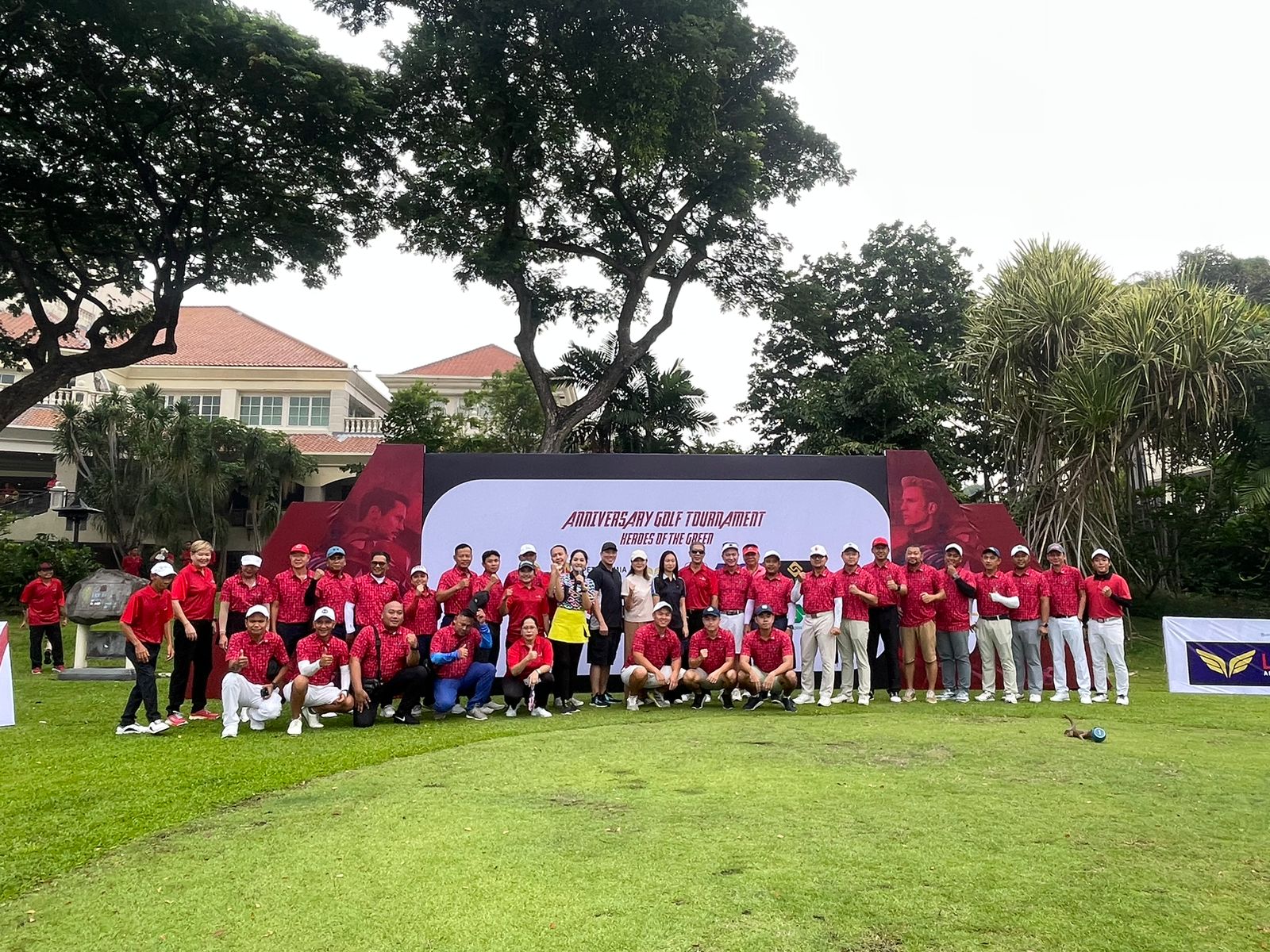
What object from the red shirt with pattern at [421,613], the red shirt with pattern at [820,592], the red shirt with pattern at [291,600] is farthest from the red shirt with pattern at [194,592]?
the red shirt with pattern at [820,592]

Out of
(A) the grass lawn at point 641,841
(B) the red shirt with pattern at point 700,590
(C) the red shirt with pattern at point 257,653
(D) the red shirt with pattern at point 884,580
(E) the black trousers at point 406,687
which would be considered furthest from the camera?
(B) the red shirt with pattern at point 700,590

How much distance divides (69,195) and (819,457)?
13030mm

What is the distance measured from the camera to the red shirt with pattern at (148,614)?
270 inches

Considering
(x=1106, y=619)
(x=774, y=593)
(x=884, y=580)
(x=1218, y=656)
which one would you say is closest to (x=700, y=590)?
(x=774, y=593)

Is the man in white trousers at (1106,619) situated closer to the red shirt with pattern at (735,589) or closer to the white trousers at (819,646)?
the white trousers at (819,646)

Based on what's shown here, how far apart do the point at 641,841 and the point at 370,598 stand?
183 inches

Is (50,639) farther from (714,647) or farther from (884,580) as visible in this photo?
(884,580)

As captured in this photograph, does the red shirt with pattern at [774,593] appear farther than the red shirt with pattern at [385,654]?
Yes

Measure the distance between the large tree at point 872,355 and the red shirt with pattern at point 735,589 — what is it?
1013 centimetres

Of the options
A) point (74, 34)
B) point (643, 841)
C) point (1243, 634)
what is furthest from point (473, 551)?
point (74, 34)

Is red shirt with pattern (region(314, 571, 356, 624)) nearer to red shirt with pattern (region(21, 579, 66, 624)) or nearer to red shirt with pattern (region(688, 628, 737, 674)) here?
red shirt with pattern (region(688, 628, 737, 674))

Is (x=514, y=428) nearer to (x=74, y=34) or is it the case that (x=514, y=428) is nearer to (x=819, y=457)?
(x=74, y=34)

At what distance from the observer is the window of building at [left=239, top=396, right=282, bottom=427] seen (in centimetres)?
3032

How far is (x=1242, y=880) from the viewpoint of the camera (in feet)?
11.3
